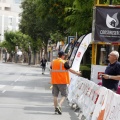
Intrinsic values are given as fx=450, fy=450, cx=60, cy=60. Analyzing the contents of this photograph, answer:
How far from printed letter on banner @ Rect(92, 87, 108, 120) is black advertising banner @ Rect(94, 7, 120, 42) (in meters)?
5.85

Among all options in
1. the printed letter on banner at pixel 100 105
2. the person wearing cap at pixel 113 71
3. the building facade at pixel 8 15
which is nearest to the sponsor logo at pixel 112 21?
the person wearing cap at pixel 113 71

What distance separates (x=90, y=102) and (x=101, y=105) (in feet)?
6.00

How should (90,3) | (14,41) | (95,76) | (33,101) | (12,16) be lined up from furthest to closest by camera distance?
1. (12,16)
2. (14,41)
3. (90,3)
4. (33,101)
5. (95,76)

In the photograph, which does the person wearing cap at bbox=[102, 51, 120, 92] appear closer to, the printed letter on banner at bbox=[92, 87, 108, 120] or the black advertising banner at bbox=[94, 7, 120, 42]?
the printed letter on banner at bbox=[92, 87, 108, 120]

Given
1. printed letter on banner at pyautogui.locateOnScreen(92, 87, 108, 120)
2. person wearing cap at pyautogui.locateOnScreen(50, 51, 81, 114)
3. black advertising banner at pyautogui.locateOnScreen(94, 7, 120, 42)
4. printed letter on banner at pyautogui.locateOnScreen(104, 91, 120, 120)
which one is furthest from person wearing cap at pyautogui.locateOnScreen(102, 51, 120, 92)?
black advertising banner at pyautogui.locateOnScreen(94, 7, 120, 42)

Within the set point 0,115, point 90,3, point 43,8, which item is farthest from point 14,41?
point 0,115

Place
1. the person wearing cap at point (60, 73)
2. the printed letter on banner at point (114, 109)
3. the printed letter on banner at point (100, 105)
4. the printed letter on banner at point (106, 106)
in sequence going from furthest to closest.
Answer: the person wearing cap at point (60, 73), the printed letter on banner at point (100, 105), the printed letter on banner at point (106, 106), the printed letter on banner at point (114, 109)

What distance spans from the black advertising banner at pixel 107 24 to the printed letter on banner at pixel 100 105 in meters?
5.85

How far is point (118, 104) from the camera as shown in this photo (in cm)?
811

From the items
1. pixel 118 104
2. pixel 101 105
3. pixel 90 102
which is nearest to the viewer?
pixel 118 104

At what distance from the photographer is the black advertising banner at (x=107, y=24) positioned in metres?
16.0

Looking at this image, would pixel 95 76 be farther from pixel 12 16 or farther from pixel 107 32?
pixel 12 16

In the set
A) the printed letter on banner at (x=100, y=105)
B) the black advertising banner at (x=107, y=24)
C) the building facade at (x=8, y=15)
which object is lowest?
the printed letter on banner at (x=100, y=105)

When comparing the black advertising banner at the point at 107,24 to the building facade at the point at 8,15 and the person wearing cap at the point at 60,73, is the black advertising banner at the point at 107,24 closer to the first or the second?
the person wearing cap at the point at 60,73
